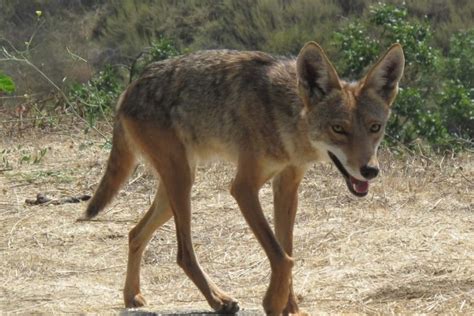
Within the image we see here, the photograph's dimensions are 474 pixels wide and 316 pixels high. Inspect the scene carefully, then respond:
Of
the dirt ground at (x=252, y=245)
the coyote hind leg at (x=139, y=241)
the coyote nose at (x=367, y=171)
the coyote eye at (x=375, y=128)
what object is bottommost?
the dirt ground at (x=252, y=245)

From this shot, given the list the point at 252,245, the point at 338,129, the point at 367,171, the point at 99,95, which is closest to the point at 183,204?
the point at 338,129

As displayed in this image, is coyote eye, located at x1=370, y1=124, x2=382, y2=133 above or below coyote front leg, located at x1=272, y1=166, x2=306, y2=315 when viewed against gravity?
above

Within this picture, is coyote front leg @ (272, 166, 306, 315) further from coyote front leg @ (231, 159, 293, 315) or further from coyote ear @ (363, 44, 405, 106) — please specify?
coyote ear @ (363, 44, 405, 106)

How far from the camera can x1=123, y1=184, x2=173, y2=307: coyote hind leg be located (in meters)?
6.84

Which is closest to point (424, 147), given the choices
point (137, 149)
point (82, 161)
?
point (82, 161)

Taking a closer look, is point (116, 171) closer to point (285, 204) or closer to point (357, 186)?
point (285, 204)

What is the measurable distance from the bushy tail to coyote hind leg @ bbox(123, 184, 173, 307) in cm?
26

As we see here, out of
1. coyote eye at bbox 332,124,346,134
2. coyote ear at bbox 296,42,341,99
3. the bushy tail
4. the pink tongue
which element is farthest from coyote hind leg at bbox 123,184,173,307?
the pink tongue

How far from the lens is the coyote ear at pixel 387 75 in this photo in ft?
20.5

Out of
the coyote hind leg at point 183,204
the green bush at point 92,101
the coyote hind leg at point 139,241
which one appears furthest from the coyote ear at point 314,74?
the green bush at point 92,101

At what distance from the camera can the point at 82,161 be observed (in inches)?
432

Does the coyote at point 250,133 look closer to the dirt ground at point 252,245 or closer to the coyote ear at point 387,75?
the coyote ear at point 387,75

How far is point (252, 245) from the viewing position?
8133 mm

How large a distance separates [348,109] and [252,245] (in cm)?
228
